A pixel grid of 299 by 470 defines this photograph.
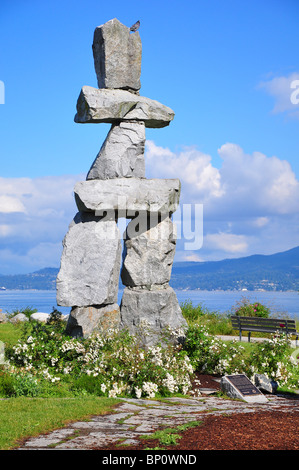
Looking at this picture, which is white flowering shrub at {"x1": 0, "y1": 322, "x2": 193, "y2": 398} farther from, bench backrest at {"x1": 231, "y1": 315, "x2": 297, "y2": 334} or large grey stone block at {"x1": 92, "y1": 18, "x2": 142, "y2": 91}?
large grey stone block at {"x1": 92, "y1": 18, "x2": 142, "y2": 91}

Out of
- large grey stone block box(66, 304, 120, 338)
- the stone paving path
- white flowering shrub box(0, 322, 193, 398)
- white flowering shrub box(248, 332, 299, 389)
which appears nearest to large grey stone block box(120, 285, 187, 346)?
large grey stone block box(66, 304, 120, 338)

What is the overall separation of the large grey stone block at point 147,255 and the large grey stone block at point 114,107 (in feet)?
7.95

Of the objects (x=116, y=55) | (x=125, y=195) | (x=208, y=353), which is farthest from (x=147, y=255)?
(x=116, y=55)

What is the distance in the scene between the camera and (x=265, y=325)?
16.1 m

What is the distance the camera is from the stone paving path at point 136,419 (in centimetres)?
587

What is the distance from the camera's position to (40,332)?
11.2 meters

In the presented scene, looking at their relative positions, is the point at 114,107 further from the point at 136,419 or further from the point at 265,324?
the point at 265,324

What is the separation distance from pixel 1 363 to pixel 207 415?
4.93 meters

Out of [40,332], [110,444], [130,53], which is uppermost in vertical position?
[130,53]

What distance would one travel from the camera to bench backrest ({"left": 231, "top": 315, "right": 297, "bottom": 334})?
15.5m

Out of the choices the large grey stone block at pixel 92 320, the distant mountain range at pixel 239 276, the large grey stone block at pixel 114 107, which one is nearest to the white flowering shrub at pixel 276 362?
the large grey stone block at pixel 92 320

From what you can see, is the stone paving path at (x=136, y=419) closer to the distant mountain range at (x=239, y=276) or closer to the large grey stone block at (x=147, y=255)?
the large grey stone block at (x=147, y=255)

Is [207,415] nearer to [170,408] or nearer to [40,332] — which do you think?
[170,408]
